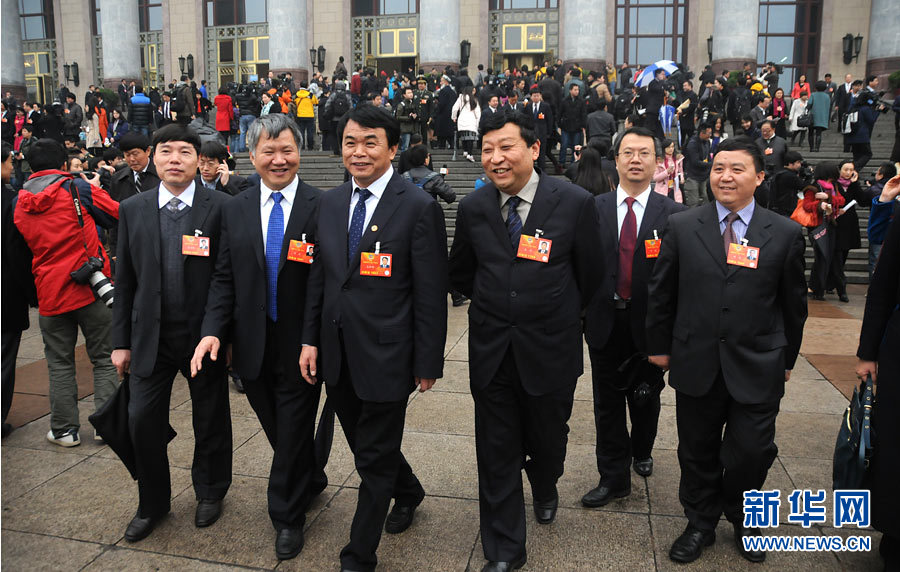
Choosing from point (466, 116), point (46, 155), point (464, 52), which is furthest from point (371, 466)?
point (464, 52)

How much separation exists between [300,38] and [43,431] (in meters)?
26.4

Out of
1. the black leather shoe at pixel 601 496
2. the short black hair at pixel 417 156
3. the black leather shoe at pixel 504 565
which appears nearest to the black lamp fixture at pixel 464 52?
the short black hair at pixel 417 156

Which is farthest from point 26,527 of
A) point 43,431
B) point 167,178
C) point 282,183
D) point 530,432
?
point 530,432

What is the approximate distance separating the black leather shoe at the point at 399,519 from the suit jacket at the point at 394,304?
2.81 feet

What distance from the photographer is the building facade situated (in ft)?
86.7

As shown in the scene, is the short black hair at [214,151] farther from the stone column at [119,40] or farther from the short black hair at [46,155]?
the stone column at [119,40]

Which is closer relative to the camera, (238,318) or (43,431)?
(238,318)

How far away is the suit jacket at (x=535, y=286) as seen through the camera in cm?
347

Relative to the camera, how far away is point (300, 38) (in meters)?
29.2

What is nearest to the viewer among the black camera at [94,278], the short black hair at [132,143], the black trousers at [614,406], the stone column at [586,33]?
the black trousers at [614,406]

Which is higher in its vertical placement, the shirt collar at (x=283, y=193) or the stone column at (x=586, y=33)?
the stone column at (x=586, y=33)

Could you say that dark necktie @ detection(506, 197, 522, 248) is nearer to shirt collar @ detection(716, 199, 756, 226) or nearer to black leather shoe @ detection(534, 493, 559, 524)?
shirt collar @ detection(716, 199, 756, 226)

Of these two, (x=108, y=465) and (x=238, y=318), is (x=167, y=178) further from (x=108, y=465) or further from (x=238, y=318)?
(x=108, y=465)

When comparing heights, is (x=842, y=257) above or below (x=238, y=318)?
below
